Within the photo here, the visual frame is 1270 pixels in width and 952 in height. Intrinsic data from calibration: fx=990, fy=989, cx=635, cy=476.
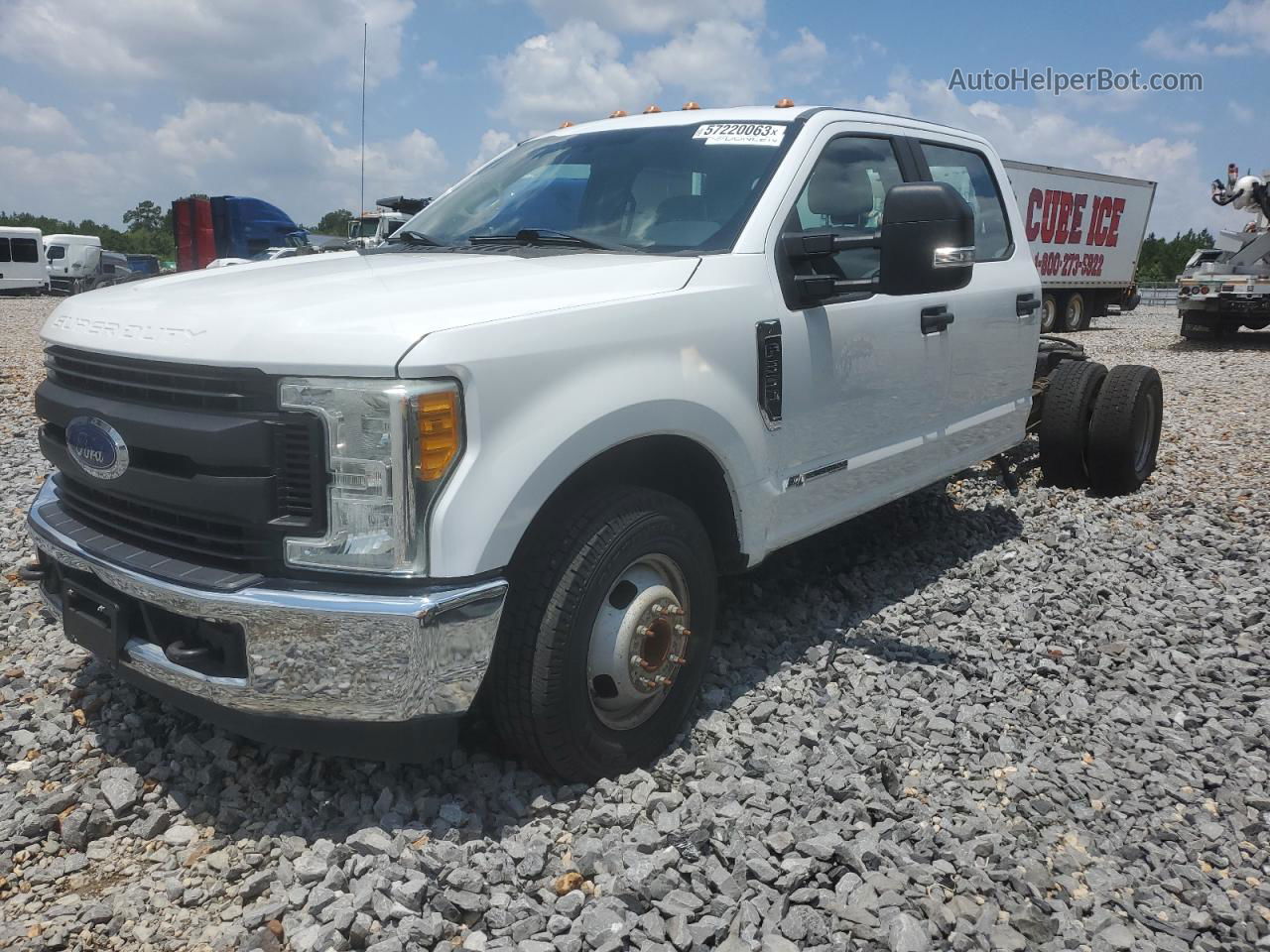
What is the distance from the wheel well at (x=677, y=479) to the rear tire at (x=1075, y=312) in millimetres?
20974

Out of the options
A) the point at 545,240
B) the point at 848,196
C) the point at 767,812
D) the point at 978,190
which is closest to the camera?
the point at 767,812

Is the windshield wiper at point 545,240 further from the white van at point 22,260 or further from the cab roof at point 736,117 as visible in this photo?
the white van at point 22,260

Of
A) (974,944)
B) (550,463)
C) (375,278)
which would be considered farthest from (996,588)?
(375,278)

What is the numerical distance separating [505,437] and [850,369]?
5.09 ft

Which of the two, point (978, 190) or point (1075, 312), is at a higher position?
point (978, 190)

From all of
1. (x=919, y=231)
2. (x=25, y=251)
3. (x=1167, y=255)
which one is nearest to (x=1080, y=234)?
(x=919, y=231)

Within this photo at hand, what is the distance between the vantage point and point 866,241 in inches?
122

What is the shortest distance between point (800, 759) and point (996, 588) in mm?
1943

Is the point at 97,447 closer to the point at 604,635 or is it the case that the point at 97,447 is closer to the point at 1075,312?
A: the point at 604,635

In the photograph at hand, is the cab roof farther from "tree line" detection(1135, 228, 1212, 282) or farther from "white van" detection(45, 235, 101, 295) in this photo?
"tree line" detection(1135, 228, 1212, 282)

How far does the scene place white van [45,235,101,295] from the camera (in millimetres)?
33844

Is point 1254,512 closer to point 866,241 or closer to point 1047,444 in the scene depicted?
point 1047,444

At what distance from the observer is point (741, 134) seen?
342cm

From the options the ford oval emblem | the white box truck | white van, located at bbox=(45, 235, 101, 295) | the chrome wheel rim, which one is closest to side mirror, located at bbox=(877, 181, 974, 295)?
the chrome wheel rim
